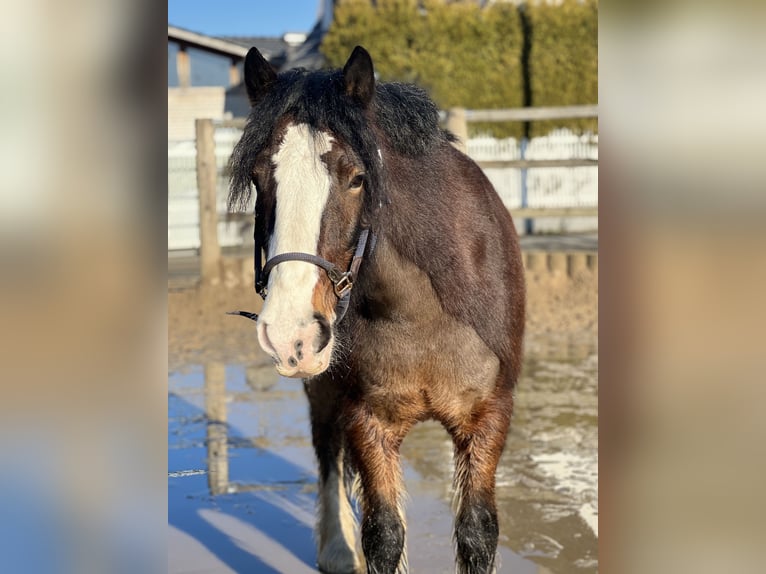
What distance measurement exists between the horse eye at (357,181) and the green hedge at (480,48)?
1273 cm

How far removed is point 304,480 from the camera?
5020 mm

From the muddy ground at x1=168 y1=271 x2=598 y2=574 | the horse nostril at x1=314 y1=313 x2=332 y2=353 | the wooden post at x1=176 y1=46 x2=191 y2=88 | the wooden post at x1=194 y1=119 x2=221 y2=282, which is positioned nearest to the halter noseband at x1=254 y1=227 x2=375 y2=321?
the horse nostril at x1=314 y1=313 x2=332 y2=353

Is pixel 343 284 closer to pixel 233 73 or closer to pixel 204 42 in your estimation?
pixel 204 42

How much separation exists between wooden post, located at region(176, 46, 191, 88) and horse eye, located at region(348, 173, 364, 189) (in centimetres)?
2101

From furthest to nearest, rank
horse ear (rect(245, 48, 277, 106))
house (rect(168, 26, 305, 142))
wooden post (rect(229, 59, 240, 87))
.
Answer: wooden post (rect(229, 59, 240, 87)) < house (rect(168, 26, 305, 142)) < horse ear (rect(245, 48, 277, 106))

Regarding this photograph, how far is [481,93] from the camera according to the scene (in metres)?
15.2

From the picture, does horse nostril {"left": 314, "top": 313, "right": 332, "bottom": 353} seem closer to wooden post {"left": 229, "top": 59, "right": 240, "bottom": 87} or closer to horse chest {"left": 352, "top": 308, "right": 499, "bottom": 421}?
horse chest {"left": 352, "top": 308, "right": 499, "bottom": 421}

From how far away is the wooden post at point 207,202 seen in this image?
9.50 m

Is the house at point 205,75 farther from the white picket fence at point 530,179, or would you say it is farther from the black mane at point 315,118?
the black mane at point 315,118

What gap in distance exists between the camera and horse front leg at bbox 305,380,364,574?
3.77 m

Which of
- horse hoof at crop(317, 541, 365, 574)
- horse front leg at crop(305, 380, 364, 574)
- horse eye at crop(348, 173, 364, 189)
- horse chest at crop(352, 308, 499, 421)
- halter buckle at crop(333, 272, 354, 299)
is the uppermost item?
horse eye at crop(348, 173, 364, 189)
